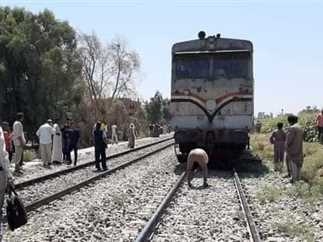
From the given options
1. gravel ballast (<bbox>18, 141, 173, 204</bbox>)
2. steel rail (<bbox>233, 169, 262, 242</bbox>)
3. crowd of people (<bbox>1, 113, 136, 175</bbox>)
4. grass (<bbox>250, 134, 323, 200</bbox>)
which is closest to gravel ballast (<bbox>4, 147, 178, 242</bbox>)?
gravel ballast (<bbox>18, 141, 173, 204</bbox>)

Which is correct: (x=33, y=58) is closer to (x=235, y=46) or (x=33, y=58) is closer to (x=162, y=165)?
(x=162, y=165)

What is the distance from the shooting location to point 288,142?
1540 cm

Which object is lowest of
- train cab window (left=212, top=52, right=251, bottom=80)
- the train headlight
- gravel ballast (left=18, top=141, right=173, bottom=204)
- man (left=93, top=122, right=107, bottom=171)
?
gravel ballast (left=18, top=141, right=173, bottom=204)

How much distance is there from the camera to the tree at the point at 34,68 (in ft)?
138

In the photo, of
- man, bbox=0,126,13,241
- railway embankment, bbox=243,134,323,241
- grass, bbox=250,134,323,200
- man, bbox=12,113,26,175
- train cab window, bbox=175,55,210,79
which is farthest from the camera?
train cab window, bbox=175,55,210,79

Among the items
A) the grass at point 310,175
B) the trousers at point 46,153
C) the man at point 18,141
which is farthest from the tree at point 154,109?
the man at point 18,141

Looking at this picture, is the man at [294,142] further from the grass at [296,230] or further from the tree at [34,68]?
the tree at [34,68]

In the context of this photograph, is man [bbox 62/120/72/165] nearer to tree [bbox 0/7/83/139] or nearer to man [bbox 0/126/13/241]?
man [bbox 0/126/13/241]

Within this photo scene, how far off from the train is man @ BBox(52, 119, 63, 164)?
475cm

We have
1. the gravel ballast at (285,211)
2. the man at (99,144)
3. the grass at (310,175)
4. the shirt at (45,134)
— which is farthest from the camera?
the shirt at (45,134)

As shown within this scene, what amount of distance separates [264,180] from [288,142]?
2.12 metres

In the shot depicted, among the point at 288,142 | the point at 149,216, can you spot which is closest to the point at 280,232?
the point at 149,216

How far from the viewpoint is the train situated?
18.7 m

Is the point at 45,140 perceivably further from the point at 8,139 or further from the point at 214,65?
the point at 214,65
